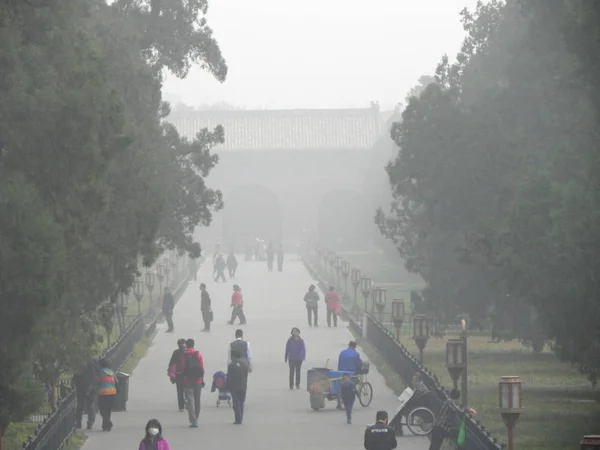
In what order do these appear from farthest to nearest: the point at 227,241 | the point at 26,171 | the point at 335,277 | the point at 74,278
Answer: the point at 227,241, the point at 335,277, the point at 74,278, the point at 26,171

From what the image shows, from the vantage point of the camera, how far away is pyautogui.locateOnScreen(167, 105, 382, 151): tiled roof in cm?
9038

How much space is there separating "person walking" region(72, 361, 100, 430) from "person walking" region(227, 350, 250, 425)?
1914 millimetres

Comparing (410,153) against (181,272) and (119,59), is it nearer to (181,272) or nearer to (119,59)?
(119,59)

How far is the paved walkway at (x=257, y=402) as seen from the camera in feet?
70.5

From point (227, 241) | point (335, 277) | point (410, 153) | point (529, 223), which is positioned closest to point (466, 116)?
point (410, 153)

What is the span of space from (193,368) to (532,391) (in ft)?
23.4

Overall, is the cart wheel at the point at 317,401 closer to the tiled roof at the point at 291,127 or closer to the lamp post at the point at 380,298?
the lamp post at the point at 380,298

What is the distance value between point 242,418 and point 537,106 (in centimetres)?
756

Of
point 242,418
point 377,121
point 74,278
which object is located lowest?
point 242,418

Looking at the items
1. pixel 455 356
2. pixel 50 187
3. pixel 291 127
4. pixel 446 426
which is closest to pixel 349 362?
pixel 455 356

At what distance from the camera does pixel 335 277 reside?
193ft

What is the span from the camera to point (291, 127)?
91875 millimetres

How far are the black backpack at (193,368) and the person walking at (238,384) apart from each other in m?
0.44

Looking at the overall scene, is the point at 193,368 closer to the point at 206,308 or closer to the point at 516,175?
the point at 516,175
